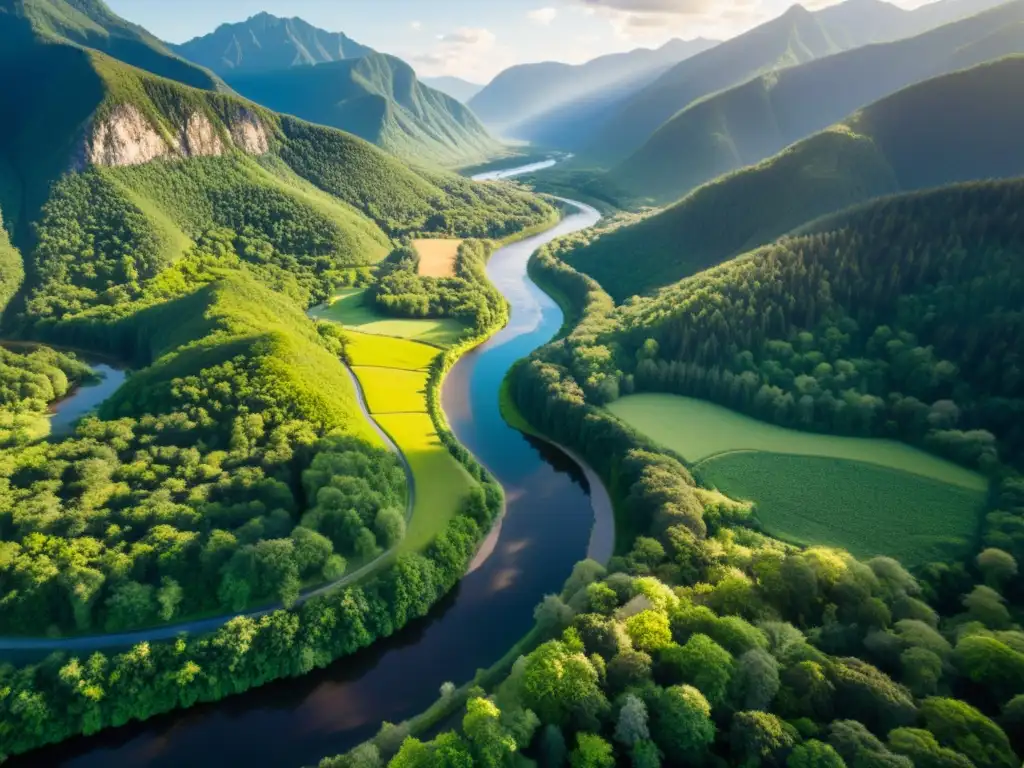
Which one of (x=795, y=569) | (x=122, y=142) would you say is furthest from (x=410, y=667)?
(x=122, y=142)

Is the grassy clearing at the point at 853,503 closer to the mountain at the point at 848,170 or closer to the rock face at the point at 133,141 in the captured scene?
the mountain at the point at 848,170

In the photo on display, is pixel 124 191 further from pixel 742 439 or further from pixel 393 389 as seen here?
pixel 742 439

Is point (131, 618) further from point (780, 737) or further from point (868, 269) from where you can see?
point (868, 269)

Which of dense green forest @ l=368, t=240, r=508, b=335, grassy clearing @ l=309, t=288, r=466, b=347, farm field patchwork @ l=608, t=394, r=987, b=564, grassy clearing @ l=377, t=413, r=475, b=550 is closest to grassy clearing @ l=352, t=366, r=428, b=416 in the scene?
grassy clearing @ l=377, t=413, r=475, b=550

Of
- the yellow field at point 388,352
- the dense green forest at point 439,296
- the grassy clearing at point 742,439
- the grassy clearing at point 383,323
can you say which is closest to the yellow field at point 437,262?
the dense green forest at point 439,296

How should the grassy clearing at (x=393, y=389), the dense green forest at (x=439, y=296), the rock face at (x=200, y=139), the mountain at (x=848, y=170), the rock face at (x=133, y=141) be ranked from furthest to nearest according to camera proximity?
the rock face at (x=200, y=139)
the rock face at (x=133, y=141)
the mountain at (x=848, y=170)
the dense green forest at (x=439, y=296)
the grassy clearing at (x=393, y=389)
